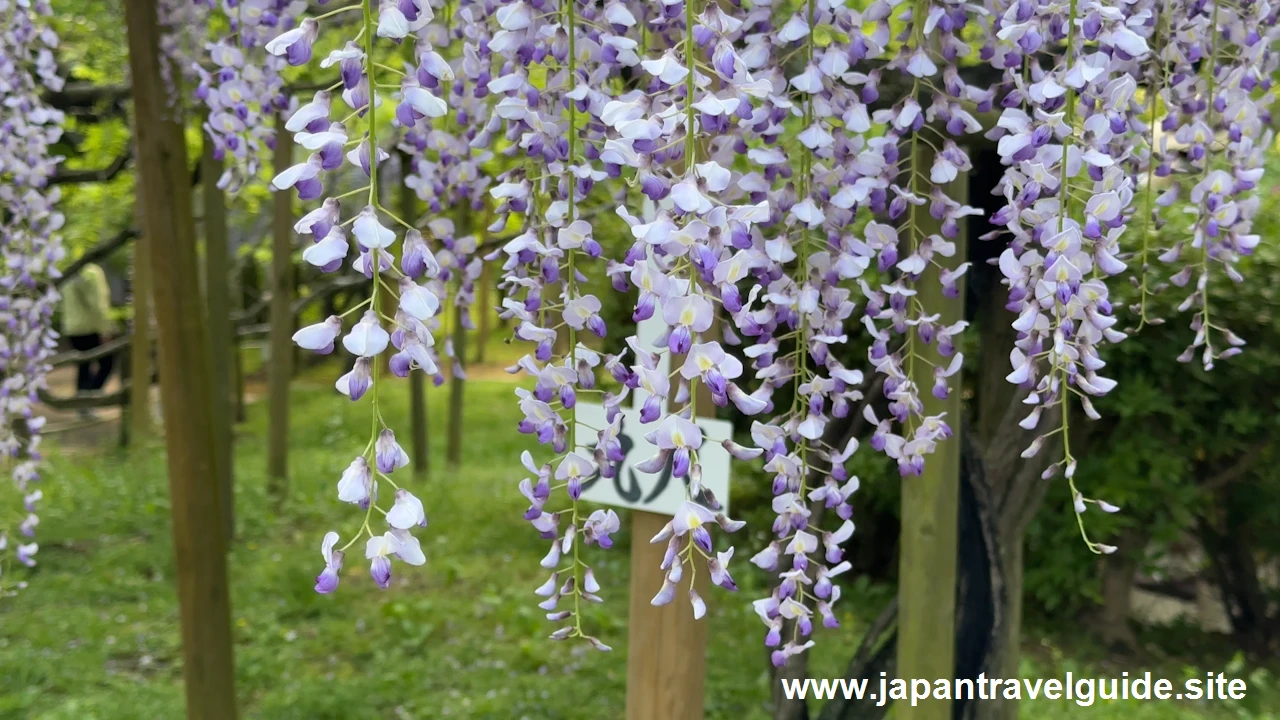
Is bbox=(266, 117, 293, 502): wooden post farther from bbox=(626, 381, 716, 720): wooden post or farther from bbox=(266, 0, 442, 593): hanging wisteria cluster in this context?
bbox=(266, 0, 442, 593): hanging wisteria cluster

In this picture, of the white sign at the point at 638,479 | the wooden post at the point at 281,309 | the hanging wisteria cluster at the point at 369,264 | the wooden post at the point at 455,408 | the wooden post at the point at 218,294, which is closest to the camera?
the hanging wisteria cluster at the point at 369,264

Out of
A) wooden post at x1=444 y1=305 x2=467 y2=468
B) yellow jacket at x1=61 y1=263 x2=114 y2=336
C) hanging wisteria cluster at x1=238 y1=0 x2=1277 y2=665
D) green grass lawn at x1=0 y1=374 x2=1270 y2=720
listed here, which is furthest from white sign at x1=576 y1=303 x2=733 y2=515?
yellow jacket at x1=61 y1=263 x2=114 y2=336

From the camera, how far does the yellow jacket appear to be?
7355 millimetres

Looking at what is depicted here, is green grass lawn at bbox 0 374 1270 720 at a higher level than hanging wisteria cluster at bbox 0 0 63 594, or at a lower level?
lower

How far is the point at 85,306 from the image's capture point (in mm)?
7465

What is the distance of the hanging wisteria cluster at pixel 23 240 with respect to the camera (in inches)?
68.6

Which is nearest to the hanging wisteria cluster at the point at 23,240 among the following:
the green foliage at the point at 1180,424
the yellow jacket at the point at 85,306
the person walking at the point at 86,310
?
the green foliage at the point at 1180,424

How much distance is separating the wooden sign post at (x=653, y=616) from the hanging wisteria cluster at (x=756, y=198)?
380 millimetres

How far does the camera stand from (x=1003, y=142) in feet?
3.02

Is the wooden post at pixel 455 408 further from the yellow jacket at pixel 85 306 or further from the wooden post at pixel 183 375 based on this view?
the yellow jacket at pixel 85 306

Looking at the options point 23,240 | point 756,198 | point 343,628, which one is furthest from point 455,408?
point 756,198

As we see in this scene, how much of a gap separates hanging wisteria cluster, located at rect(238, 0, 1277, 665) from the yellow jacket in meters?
7.29

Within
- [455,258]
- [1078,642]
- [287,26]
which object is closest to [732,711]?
[1078,642]

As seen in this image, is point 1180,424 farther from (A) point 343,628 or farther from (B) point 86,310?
(B) point 86,310
